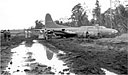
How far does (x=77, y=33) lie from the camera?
124ft

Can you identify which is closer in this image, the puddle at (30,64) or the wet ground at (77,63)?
the wet ground at (77,63)

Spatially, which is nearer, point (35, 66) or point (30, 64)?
point (35, 66)

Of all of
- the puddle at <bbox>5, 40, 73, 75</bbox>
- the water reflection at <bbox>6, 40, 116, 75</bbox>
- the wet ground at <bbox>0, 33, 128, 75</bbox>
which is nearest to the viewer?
the wet ground at <bbox>0, 33, 128, 75</bbox>

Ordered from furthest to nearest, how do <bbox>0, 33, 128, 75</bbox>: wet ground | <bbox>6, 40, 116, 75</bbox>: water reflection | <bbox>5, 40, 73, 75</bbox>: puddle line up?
<bbox>5, 40, 73, 75</bbox>: puddle → <bbox>6, 40, 116, 75</bbox>: water reflection → <bbox>0, 33, 128, 75</bbox>: wet ground

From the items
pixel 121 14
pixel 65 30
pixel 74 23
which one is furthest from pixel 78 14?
pixel 65 30

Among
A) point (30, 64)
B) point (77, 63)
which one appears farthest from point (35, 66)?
point (77, 63)

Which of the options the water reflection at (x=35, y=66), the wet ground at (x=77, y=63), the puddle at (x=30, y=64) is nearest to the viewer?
the wet ground at (x=77, y=63)

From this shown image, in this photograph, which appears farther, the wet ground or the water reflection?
the water reflection

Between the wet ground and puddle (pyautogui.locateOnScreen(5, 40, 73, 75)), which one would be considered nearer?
the wet ground

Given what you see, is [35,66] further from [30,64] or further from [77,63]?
[77,63]

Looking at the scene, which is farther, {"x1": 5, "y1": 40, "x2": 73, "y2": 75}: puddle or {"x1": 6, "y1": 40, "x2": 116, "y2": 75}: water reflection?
{"x1": 5, "y1": 40, "x2": 73, "y2": 75}: puddle

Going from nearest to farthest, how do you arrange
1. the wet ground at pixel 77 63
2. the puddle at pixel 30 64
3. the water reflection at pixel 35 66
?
the wet ground at pixel 77 63, the water reflection at pixel 35 66, the puddle at pixel 30 64

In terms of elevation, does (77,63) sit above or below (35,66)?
above

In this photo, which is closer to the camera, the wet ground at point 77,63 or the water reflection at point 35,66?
the wet ground at point 77,63
